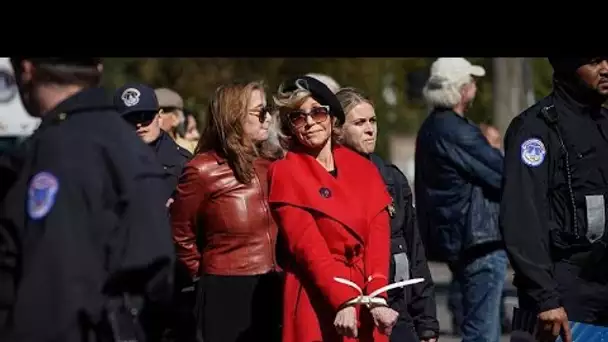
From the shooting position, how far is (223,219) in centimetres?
704

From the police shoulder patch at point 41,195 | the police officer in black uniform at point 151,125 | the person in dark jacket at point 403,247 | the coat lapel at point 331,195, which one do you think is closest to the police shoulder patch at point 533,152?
the coat lapel at point 331,195

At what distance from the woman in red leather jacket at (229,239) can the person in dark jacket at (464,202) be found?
7.43ft

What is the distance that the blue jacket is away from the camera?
361 inches

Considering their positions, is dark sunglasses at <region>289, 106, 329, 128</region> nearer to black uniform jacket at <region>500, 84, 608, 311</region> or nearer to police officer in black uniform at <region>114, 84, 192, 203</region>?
black uniform jacket at <region>500, 84, 608, 311</region>

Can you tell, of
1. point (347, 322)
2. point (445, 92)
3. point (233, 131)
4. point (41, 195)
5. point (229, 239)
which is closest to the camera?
point (41, 195)

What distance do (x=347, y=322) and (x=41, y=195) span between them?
1.68 m

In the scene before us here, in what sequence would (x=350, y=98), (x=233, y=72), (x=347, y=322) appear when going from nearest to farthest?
(x=347, y=322) < (x=350, y=98) < (x=233, y=72)

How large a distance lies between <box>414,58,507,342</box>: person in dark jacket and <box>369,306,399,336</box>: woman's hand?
3.15 meters

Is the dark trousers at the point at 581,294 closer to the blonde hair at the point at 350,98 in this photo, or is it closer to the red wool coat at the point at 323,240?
the red wool coat at the point at 323,240

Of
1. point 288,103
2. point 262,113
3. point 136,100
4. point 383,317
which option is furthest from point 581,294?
point 136,100

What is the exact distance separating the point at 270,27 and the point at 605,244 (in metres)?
1.76

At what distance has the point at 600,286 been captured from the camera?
20.8 ft

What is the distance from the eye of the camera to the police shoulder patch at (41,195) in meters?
4.63

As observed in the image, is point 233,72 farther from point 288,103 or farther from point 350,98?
point 288,103
